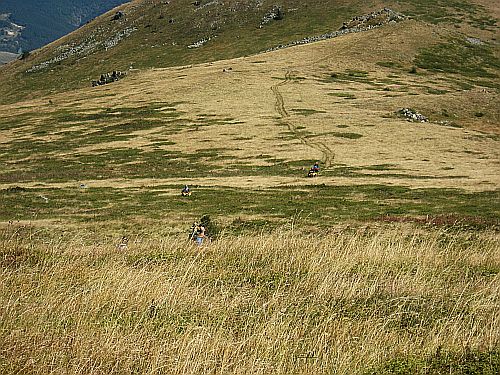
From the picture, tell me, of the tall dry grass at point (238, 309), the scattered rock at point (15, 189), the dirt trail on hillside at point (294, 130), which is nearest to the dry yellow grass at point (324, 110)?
the dirt trail on hillside at point (294, 130)

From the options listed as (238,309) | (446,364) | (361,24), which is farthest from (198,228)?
(361,24)

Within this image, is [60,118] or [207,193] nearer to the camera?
[207,193]

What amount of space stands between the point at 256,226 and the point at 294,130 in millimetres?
52313

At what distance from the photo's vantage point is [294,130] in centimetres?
8375

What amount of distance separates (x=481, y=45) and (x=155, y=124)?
126548 mm

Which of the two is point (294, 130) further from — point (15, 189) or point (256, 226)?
point (256, 226)

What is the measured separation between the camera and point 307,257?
13.5 m

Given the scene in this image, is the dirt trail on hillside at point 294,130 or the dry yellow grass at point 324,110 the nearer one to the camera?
the dry yellow grass at point 324,110

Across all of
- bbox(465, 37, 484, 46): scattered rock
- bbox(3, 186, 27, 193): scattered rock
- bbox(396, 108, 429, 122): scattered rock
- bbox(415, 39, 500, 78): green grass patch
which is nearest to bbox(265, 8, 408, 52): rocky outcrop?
bbox(465, 37, 484, 46): scattered rock

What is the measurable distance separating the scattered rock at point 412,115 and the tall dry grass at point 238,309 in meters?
80.7

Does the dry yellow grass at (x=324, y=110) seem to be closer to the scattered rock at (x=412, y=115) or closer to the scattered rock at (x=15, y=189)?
the scattered rock at (x=412, y=115)

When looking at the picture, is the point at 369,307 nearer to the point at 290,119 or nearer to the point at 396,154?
the point at 396,154

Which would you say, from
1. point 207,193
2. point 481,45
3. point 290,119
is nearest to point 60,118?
point 290,119

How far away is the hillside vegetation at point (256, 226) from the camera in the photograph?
8.68m
